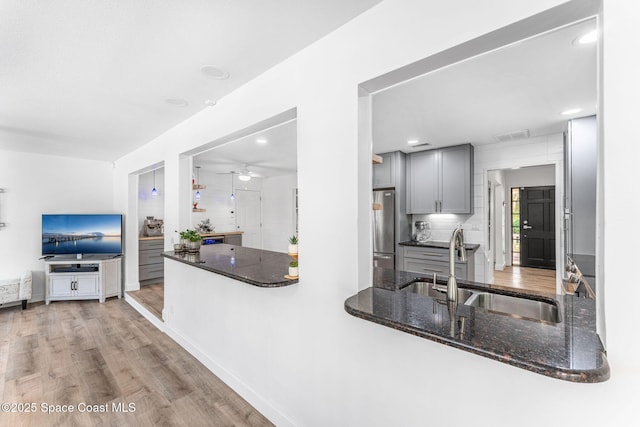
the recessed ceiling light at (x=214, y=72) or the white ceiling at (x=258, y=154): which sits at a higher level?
the recessed ceiling light at (x=214, y=72)

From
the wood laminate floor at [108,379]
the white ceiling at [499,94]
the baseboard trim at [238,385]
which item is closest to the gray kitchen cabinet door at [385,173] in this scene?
the white ceiling at [499,94]

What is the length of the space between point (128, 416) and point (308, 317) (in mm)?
1588

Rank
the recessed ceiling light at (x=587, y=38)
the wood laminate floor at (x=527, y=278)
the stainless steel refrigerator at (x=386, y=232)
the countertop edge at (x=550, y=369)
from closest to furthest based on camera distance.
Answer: the countertop edge at (x=550, y=369), the recessed ceiling light at (x=587, y=38), the stainless steel refrigerator at (x=386, y=232), the wood laminate floor at (x=527, y=278)

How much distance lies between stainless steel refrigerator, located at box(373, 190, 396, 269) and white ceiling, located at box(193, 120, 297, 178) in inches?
66.0

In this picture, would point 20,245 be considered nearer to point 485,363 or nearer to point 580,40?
point 485,363

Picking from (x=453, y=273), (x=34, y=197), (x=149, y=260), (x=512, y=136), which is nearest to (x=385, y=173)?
(x=512, y=136)

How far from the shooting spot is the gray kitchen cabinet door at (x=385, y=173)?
14.6 ft

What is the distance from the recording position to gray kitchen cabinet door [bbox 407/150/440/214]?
4285 mm

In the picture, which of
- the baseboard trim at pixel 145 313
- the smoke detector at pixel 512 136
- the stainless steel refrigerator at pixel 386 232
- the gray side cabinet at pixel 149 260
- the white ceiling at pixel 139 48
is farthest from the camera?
the gray side cabinet at pixel 149 260

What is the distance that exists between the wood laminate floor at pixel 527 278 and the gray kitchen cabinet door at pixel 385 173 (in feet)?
8.16

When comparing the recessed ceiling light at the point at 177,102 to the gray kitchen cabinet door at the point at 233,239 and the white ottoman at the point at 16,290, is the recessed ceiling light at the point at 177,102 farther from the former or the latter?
the gray kitchen cabinet door at the point at 233,239

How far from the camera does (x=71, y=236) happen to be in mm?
4711

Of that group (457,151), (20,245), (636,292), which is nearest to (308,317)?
(636,292)

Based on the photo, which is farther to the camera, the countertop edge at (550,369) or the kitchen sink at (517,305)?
the kitchen sink at (517,305)
